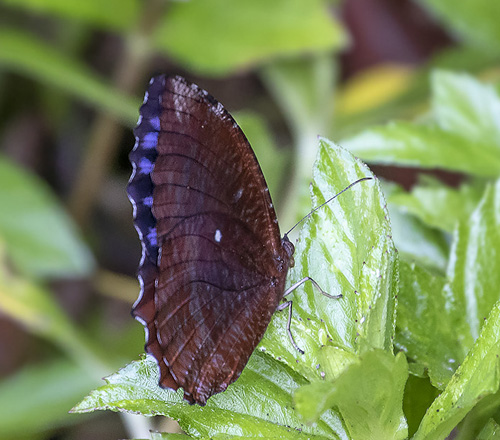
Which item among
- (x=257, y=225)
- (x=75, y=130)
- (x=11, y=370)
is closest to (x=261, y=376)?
(x=257, y=225)

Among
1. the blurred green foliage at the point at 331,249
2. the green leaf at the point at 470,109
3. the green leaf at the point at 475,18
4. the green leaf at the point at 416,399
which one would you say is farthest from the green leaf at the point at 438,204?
the green leaf at the point at 475,18

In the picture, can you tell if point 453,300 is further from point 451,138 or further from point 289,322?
point 451,138

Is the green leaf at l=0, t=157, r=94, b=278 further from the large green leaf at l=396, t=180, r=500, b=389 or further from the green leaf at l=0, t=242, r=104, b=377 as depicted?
the large green leaf at l=396, t=180, r=500, b=389

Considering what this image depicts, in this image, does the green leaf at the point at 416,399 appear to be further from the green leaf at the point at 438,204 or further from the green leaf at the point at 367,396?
the green leaf at the point at 438,204

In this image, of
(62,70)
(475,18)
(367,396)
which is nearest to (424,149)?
(367,396)

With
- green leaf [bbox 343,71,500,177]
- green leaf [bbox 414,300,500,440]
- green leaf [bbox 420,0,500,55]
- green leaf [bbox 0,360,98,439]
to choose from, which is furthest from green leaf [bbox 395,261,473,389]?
green leaf [bbox 0,360,98,439]

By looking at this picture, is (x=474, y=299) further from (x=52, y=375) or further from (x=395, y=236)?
(x=52, y=375)
